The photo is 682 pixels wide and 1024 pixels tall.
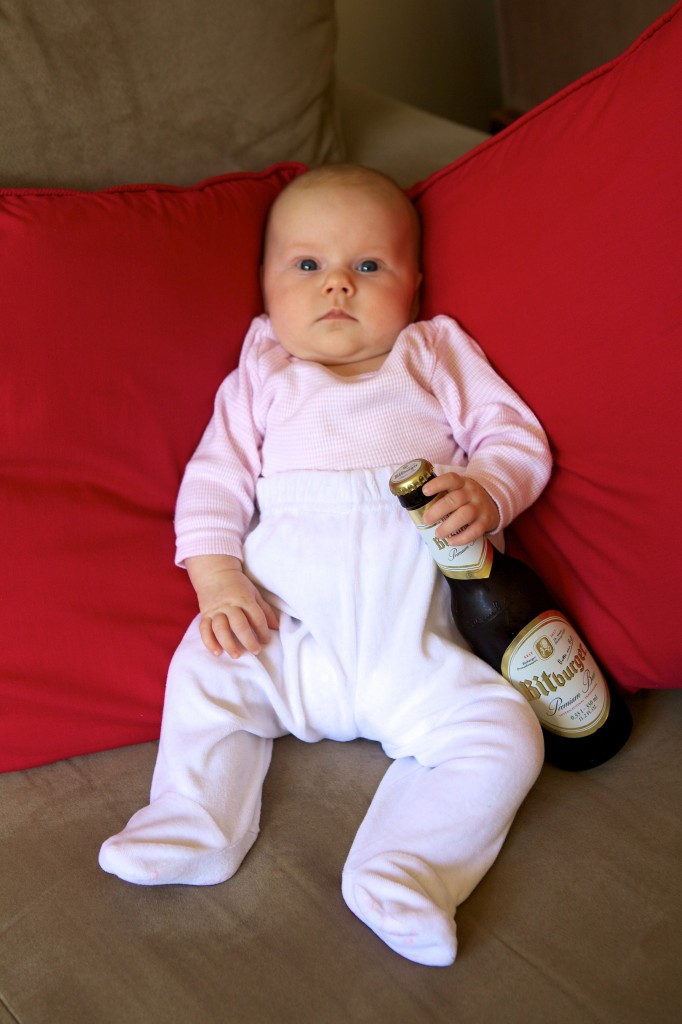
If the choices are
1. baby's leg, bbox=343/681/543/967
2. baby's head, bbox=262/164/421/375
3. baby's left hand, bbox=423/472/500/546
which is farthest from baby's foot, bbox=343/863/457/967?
baby's head, bbox=262/164/421/375

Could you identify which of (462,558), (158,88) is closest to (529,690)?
(462,558)

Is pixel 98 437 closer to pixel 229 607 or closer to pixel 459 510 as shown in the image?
pixel 229 607

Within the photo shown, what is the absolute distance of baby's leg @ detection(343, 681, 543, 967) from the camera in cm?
84

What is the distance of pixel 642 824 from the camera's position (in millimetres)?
957

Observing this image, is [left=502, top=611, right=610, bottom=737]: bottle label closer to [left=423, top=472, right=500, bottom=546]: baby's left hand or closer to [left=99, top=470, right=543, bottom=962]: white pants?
[left=99, top=470, right=543, bottom=962]: white pants

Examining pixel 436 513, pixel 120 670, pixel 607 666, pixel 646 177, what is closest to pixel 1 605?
pixel 120 670

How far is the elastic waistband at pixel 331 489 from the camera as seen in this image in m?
1.11

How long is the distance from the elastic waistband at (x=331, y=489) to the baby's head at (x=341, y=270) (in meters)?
0.20

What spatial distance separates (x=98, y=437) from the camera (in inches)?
45.5

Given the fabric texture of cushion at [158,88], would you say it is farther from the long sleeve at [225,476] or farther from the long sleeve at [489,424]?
the long sleeve at [489,424]

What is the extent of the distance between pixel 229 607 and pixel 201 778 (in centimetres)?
20

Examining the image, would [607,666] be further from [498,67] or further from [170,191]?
[498,67]

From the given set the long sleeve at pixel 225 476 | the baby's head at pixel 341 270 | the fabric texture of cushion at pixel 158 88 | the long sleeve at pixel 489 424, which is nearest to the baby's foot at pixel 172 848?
the long sleeve at pixel 225 476

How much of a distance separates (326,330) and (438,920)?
76 centimetres
